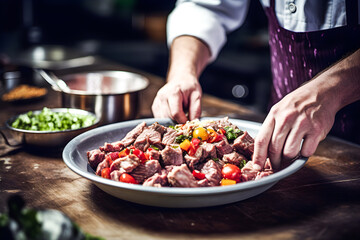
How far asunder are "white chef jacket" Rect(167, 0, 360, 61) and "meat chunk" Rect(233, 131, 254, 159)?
25.9 inches

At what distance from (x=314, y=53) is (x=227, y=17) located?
67 cm

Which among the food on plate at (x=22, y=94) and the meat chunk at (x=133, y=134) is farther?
the food on plate at (x=22, y=94)

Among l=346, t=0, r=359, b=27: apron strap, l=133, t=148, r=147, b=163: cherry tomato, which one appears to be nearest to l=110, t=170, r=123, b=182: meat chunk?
l=133, t=148, r=147, b=163: cherry tomato

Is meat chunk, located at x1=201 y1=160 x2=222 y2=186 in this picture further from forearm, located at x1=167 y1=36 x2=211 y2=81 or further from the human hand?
forearm, located at x1=167 y1=36 x2=211 y2=81

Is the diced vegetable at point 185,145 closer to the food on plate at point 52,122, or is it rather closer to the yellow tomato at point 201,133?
the yellow tomato at point 201,133

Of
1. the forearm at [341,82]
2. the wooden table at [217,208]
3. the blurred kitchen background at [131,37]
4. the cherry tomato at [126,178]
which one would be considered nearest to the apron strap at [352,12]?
the forearm at [341,82]

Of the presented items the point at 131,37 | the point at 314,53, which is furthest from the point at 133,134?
the point at 131,37

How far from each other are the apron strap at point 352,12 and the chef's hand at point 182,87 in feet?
2.26

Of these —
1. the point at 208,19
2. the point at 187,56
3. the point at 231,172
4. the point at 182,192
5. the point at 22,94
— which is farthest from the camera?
the point at 22,94

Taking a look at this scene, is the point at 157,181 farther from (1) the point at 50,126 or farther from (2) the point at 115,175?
(1) the point at 50,126

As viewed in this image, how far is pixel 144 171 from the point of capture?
1.21 m

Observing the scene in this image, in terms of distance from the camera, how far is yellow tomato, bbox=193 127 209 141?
139cm

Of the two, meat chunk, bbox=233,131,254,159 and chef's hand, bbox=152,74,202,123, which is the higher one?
chef's hand, bbox=152,74,202,123

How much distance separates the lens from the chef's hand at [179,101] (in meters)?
1.61
